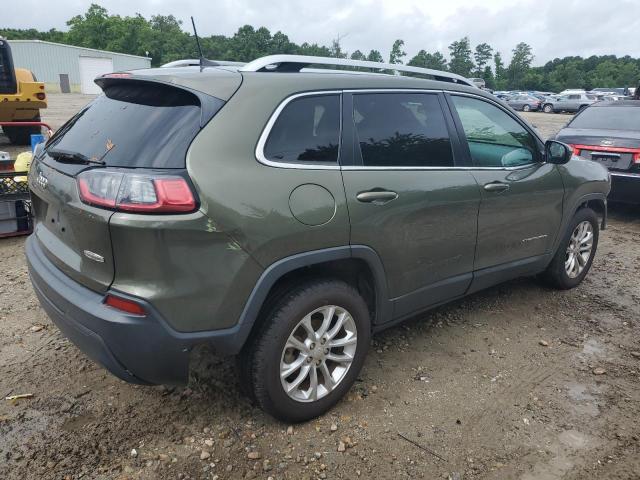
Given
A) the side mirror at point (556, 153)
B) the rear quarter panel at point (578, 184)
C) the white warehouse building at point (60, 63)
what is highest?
the white warehouse building at point (60, 63)

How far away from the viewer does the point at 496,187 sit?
3504mm

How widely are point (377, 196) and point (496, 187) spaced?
3.72ft

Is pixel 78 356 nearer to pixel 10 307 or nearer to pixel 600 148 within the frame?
pixel 10 307

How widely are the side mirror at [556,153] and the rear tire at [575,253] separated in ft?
2.19

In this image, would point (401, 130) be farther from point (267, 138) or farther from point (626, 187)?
point (626, 187)

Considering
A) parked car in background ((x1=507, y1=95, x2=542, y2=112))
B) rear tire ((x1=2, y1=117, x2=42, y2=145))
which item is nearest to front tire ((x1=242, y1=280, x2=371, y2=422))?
rear tire ((x1=2, y1=117, x2=42, y2=145))

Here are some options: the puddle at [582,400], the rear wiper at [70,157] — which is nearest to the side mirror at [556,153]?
the puddle at [582,400]

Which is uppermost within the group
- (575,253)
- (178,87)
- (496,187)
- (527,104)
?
(178,87)

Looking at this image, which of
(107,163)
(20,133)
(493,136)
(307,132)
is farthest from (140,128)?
(20,133)

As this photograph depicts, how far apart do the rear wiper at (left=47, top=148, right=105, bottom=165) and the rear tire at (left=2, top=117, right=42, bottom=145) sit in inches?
404

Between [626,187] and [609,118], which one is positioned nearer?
[626,187]

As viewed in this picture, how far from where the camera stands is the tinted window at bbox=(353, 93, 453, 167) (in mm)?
2896

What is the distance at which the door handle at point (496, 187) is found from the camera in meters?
3.45

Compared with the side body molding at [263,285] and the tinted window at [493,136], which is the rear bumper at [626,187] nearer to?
the tinted window at [493,136]
